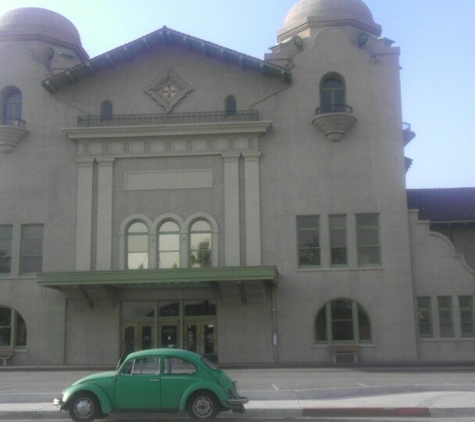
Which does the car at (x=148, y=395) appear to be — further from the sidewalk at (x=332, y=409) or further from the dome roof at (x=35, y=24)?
the dome roof at (x=35, y=24)

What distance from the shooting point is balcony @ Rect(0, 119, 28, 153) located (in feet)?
114

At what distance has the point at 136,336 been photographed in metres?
33.5

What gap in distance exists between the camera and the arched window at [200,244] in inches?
1320

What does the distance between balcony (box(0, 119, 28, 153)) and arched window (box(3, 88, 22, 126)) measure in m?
0.77

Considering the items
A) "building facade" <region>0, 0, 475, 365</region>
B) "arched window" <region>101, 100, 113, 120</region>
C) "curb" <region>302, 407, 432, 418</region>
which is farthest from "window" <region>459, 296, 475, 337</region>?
"arched window" <region>101, 100, 113, 120</region>

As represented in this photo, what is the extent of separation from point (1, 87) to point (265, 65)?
13.6 meters

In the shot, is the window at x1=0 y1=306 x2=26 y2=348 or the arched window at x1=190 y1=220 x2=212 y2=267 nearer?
the arched window at x1=190 y1=220 x2=212 y2=267

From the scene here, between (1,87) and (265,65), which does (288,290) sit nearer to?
(265,65)

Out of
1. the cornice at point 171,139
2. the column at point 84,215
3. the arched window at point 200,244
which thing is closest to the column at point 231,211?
the cornice at point 171,139

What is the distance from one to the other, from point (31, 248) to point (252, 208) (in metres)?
11.0

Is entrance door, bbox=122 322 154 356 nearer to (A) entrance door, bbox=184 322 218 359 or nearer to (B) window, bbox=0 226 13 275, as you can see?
(A) entrance door, bbox=184 322 218 359

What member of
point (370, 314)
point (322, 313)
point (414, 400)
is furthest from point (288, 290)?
point (414, 400)

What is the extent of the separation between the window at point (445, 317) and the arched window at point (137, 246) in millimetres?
14074

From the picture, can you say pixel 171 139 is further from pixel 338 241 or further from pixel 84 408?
pixel 84 408
